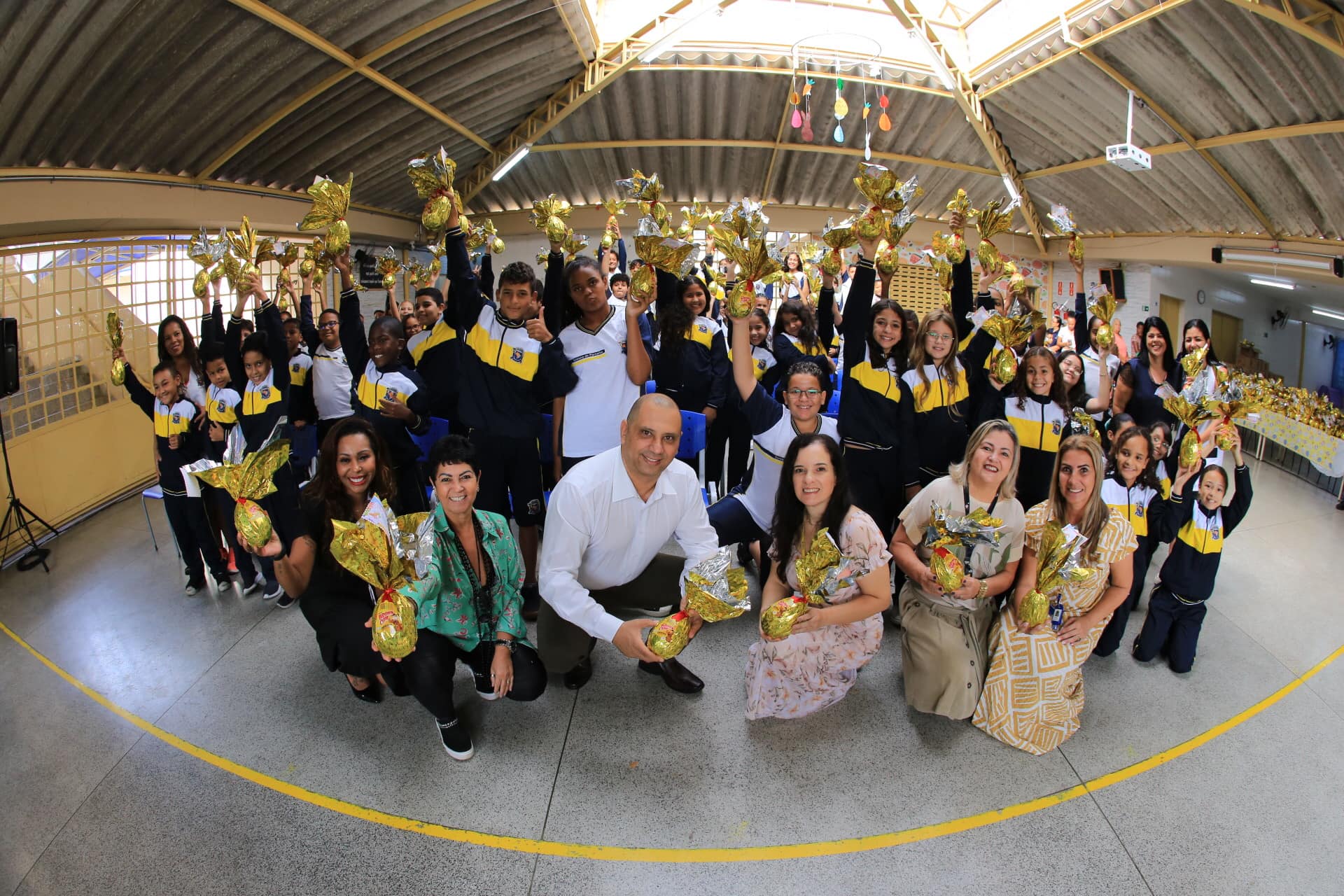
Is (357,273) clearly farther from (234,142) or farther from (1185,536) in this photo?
(1185,536)

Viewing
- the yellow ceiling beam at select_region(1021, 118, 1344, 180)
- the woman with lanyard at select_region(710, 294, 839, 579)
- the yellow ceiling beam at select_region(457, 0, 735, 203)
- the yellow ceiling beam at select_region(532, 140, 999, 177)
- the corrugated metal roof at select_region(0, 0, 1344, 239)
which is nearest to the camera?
the woman with lanyard at select_region(710, 294, 839, 579)

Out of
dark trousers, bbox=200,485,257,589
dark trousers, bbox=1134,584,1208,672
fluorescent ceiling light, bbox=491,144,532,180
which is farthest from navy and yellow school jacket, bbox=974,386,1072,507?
fluorescent ceiling light, bbox=491,144,532,180

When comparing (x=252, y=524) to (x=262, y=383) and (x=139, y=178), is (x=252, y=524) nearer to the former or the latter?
(x=262, y=383)

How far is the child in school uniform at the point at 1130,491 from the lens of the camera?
10.0 feet

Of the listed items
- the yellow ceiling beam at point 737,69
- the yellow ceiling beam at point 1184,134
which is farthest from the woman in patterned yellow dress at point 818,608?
the yellow ceiling beam at point 737,69

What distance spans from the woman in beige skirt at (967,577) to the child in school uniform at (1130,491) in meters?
0.64

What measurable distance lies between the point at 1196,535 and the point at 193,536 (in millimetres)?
4678

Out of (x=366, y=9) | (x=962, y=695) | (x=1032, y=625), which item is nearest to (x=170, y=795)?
(x=962, y=695)

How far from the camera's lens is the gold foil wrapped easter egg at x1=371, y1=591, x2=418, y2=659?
79.5 inches

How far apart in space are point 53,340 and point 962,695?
21.4 ft

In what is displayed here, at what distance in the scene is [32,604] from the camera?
12.3 ft

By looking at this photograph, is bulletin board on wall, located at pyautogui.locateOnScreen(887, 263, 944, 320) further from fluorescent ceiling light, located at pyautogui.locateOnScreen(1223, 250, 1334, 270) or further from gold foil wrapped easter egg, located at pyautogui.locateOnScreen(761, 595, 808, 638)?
gold foil wrapped easter egg, located at pyautogui.locateOnScreen(761, 595, 808, 638)

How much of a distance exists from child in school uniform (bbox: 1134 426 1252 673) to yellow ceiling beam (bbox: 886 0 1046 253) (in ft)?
22.1

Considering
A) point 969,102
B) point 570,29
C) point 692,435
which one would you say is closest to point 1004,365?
point 692,435
